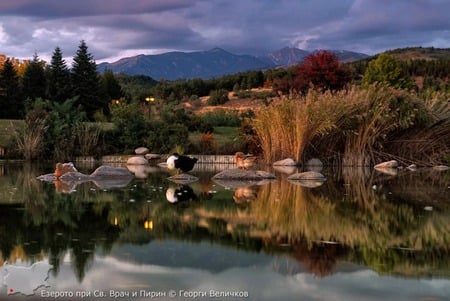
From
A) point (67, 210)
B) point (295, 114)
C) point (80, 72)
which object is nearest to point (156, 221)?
point (67, 210)

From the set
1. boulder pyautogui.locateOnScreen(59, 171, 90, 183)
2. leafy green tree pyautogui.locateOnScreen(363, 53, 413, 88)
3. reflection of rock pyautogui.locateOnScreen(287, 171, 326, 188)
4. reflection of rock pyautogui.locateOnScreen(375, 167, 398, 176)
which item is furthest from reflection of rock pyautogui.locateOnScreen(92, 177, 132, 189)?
leafy green tree pyautogui.locateOnScreen(363, 53, 413, 88)

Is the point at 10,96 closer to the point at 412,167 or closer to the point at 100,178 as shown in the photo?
the point at 100,178

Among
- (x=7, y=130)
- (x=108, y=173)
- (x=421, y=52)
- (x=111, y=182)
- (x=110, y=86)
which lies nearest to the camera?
(x=111, y=182)

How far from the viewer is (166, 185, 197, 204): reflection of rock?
348 inches

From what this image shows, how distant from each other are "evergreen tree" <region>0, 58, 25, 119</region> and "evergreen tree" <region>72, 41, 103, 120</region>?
268cm

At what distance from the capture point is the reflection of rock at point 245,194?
883cm

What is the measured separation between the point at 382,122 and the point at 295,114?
8.55 ft

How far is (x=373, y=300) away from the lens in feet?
12.7

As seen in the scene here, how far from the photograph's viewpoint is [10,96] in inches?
1138

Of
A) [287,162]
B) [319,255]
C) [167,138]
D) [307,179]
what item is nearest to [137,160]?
[167,138]

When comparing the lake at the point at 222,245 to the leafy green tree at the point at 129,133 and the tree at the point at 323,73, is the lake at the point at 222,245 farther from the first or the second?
the tree at the point at 323,73

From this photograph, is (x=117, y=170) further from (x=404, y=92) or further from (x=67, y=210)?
(x=404, y=92)

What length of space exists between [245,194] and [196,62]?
100516 mm

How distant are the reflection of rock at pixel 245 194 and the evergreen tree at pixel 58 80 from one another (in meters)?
20.4
